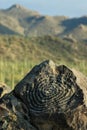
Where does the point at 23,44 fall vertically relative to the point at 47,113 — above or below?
above

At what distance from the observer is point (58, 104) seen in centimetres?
616

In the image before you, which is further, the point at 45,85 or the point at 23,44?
the point at 23,44

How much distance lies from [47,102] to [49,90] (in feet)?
0.64

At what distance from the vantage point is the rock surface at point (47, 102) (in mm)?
6094

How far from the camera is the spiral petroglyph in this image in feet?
20.2

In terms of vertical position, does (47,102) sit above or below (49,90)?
below

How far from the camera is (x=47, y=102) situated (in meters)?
6.20

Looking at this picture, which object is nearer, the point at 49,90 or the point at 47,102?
the point at 47,102

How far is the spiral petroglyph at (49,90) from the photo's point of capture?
6164 mm

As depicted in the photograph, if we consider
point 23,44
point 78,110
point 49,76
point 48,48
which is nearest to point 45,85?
point 49,76

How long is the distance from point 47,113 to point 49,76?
1.96 feet

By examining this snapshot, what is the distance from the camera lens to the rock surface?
609cm

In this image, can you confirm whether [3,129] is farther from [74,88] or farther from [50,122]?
[74,88]

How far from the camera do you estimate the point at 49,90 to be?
20.7 feet
